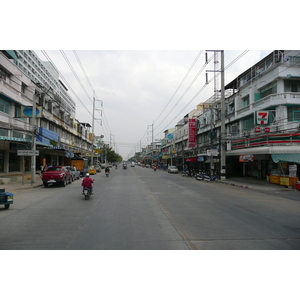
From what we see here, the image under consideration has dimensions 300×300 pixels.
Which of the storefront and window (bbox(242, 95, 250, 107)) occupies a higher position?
window (bbox(242, 95, 250, 107))

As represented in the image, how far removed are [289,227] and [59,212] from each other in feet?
27.4

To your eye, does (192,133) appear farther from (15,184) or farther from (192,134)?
(15,184)

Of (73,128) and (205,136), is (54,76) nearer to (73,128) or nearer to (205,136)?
(73,128)

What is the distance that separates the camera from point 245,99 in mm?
32188

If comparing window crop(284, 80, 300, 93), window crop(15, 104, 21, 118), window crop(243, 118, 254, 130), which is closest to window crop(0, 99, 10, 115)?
window crop(15, 104, 21, 118)

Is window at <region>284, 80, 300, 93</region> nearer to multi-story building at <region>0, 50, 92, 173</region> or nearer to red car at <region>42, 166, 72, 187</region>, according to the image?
red car at <region>42, 166, 72, 187</region>

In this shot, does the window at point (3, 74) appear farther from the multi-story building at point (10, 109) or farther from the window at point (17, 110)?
the window at point (17, 110)

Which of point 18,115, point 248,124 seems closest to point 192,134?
point 248,124

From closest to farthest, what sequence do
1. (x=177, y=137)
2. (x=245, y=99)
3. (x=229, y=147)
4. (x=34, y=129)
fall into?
(x=34, y=129), (x=245, y=99), (x=229, y=147), (x=177, y=137)

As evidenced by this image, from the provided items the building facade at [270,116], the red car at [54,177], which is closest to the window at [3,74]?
the red car at [54,177]

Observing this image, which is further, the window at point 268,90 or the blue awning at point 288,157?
the window at point 268,90

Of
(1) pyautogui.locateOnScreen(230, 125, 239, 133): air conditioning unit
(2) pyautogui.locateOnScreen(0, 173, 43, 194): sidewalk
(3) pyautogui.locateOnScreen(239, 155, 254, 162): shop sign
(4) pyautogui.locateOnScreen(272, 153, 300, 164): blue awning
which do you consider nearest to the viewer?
(2) pyautogui.locateOnScreen(0, 173, 43, 194): sidewalk

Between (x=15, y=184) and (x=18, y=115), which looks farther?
(x=18, y=115)

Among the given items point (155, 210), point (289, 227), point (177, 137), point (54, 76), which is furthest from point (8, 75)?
point (54, 76)
